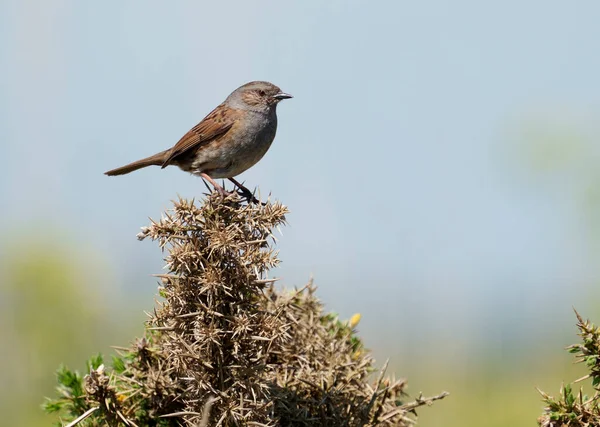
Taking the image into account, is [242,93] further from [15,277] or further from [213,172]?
[15,277]

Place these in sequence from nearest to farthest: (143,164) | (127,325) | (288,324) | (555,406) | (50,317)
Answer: (555,406) → (288,324) → (143,164) → (50,317) → (127,325)

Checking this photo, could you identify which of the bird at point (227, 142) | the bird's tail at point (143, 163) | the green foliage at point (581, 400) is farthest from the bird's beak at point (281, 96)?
the green foliage at point (581, 400)

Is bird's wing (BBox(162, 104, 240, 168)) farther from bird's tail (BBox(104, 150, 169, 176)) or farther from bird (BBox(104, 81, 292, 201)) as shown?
bird's tail (BBox(104, 150, 169, 176))

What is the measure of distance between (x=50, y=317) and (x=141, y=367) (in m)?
9.54

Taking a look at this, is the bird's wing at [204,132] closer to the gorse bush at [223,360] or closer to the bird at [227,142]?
the bird at [227,142]

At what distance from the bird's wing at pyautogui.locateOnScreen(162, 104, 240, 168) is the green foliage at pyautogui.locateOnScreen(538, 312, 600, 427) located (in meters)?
3.52

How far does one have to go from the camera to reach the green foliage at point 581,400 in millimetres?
3209

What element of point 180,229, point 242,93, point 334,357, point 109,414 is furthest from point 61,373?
point 242,93

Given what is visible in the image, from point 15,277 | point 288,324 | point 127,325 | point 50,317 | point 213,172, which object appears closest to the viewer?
point 288,324

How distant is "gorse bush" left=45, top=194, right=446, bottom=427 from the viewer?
3.33 metres

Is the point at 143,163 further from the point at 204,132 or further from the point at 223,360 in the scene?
the point at 223,360

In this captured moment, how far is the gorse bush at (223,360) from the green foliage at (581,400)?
1.94 ft

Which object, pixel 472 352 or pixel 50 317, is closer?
pixel 50 317

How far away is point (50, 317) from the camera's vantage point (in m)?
12.8
